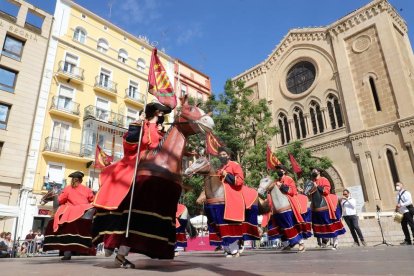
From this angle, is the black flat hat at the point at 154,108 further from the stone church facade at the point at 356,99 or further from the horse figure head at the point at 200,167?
the stone church facade at the point at 356,99

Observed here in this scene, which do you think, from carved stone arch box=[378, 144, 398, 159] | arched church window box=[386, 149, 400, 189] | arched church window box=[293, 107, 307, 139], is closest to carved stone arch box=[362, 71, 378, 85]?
carved stone arch box=[378, 144, 398, 159]

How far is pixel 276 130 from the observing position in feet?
76.2

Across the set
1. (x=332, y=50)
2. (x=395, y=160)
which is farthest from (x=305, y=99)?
(x=395, y=160)

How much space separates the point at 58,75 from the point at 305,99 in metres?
20.0

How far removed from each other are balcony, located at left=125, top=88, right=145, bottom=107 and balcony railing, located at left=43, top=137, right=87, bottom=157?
20.6 feet

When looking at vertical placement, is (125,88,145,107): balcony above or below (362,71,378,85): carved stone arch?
above

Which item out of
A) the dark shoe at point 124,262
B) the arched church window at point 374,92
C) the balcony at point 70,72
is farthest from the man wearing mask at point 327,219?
the balcony at point 70,72

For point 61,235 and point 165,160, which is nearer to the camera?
point 165,160

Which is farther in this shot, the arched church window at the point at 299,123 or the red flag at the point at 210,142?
the arched church window at the point at 299,123

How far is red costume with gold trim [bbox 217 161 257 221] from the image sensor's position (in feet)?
23.2

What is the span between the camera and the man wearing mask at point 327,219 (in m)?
9.28

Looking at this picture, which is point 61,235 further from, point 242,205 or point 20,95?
point 20,95

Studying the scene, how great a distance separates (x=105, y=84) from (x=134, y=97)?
290cm

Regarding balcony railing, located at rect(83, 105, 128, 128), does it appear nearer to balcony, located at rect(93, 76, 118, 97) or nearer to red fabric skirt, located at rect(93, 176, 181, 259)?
balcony, located at rect(93, 76, 118, 97)
